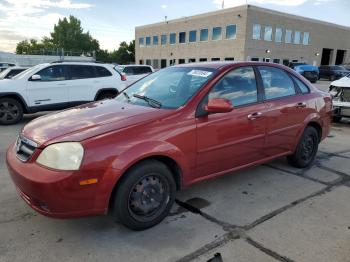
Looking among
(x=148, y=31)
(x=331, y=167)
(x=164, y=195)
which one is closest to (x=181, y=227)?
(x=164, y=195)

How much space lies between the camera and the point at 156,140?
3107 mm

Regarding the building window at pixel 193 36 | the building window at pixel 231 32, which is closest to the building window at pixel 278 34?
the building window at pixel 231 32

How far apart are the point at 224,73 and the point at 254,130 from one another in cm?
82

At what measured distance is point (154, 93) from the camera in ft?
13.0

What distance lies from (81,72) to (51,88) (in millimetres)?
1053

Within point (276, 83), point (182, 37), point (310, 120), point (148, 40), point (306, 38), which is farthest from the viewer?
point (148, 40)

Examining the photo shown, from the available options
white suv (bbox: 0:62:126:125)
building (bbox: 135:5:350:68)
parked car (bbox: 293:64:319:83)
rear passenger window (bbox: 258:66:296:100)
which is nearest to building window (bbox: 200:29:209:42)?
building (bbox: 135:5:350:68)

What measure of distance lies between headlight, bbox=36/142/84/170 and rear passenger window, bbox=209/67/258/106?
63.0 inches

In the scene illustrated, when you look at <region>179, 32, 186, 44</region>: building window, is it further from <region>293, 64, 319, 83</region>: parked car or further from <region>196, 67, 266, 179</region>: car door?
<region>196, 67, 266, 179</region>: car door

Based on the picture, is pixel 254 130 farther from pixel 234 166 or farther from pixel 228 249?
pixel 228 249

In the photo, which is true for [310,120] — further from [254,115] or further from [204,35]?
[204,35]

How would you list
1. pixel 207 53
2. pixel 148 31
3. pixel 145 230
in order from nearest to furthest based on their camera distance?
pixel 145 230 < pixel 207 53 < pixel 148 31

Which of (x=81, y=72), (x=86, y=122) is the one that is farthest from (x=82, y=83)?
(x=86, y=122)

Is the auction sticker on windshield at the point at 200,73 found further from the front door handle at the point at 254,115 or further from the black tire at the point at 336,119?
the black tire at the point at 336,119
